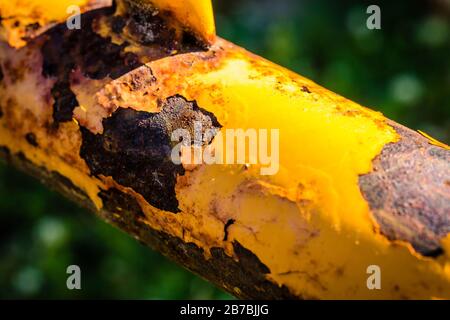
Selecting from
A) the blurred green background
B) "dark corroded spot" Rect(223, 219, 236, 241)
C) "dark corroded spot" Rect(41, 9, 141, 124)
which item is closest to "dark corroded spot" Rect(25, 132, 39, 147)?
"dark corroded spot" Rect(41, 9, 141, 124)

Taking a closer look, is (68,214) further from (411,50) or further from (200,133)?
(200,133)

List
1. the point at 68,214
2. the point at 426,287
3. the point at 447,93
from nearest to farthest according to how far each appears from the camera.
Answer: the point at 426,287 → the point at 68,214 → the point at 447,93

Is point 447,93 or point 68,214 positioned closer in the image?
point 68,214

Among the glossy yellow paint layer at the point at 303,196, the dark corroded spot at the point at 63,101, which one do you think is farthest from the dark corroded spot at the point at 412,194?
the dark corroded spot at the point at 63,101

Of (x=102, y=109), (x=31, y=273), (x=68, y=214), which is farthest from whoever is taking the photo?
(x=68, y=214)

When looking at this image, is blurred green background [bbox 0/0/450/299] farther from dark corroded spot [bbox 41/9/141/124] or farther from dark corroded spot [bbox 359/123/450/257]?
dark corroded spot [bbox 359/123/450/257]

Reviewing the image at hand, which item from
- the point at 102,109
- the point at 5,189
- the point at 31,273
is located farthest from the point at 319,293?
the point at 5,189
